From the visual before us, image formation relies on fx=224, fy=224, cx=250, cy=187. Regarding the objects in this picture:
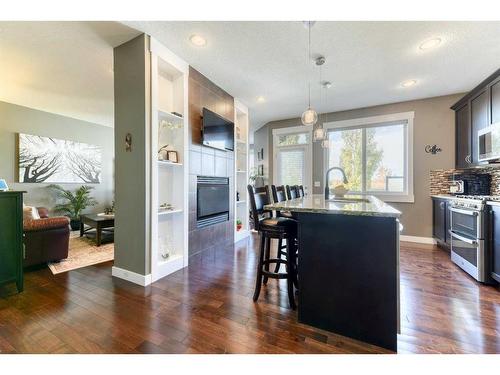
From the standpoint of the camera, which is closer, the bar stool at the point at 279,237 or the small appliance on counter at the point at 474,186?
the bar stool at the point at 279,237

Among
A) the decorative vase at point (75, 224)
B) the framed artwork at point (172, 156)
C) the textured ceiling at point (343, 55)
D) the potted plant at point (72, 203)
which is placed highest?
the textured ceiling at point (343, 55)

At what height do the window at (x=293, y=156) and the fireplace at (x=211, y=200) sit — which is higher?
the window at (x=293, y=156)

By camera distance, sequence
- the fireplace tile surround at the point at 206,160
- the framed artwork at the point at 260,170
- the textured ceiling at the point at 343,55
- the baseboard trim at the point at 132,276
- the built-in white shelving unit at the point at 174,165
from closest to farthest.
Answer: the textured ceiling at the point at 343,55 < the baseboard trim at the point at 132,276 < the built-in white shelving unit at the point at 174,165 < the fireplace tile surround at the point at 206,160 < the framed artwork at the point at 260,170

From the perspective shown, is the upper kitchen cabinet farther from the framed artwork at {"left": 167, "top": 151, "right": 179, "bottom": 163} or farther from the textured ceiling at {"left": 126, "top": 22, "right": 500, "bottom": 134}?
the framed artwork at {"left": 167, "top": 151, "right": 179, "bottom": 163}

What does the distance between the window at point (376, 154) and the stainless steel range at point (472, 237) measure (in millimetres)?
1473

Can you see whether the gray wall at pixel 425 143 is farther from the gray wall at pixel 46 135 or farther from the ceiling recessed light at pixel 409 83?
the gray wall at pixel 46 135

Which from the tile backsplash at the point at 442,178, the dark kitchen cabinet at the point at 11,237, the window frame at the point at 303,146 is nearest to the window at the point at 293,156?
the window frame at the point at 303,146

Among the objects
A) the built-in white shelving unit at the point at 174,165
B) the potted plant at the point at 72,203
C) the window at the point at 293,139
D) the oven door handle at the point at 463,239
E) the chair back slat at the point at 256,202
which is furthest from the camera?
the window at the point at 293,139

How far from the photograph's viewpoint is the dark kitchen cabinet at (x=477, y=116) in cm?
307

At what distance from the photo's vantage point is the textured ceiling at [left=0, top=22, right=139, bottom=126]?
2357 mm

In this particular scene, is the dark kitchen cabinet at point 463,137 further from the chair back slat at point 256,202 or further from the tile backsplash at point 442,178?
the chair back slat at point 256,202
